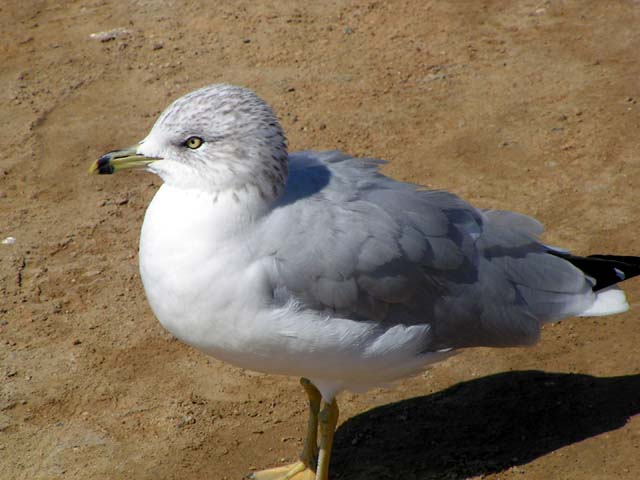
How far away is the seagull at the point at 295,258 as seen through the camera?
4355 mm

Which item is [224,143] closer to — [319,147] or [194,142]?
[194,142]

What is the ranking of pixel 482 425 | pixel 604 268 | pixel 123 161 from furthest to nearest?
pixel 482 425, pixel 604 268, pixel 123 161

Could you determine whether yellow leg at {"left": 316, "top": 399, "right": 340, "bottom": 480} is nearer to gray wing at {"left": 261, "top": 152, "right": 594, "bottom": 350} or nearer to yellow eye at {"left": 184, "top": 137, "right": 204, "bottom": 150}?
gray wing at {"left": 261, "top": 152, "right": 594, "bottom": 350}

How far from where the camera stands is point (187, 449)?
5.37m

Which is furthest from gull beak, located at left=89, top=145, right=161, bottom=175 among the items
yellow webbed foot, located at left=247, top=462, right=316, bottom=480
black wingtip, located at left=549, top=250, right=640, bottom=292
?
black wingtip, located at left=549, top=250, right=640, bottom=292

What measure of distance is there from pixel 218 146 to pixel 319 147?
3.40 m

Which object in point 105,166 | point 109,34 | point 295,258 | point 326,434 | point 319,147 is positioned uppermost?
point 105,166

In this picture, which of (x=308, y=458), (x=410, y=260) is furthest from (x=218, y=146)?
(x=308, y=458)

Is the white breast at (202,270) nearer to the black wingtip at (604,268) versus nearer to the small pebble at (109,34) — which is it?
the black wingtip at (604,268)

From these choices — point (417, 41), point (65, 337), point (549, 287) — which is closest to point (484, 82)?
point (417, 41)

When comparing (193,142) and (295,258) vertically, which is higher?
(193,142)

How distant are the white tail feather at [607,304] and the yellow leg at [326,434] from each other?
1.40m

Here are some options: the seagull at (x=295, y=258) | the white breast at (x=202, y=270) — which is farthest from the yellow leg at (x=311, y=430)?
the white breast at (x=202, y=270)

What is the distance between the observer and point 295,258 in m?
4.39
